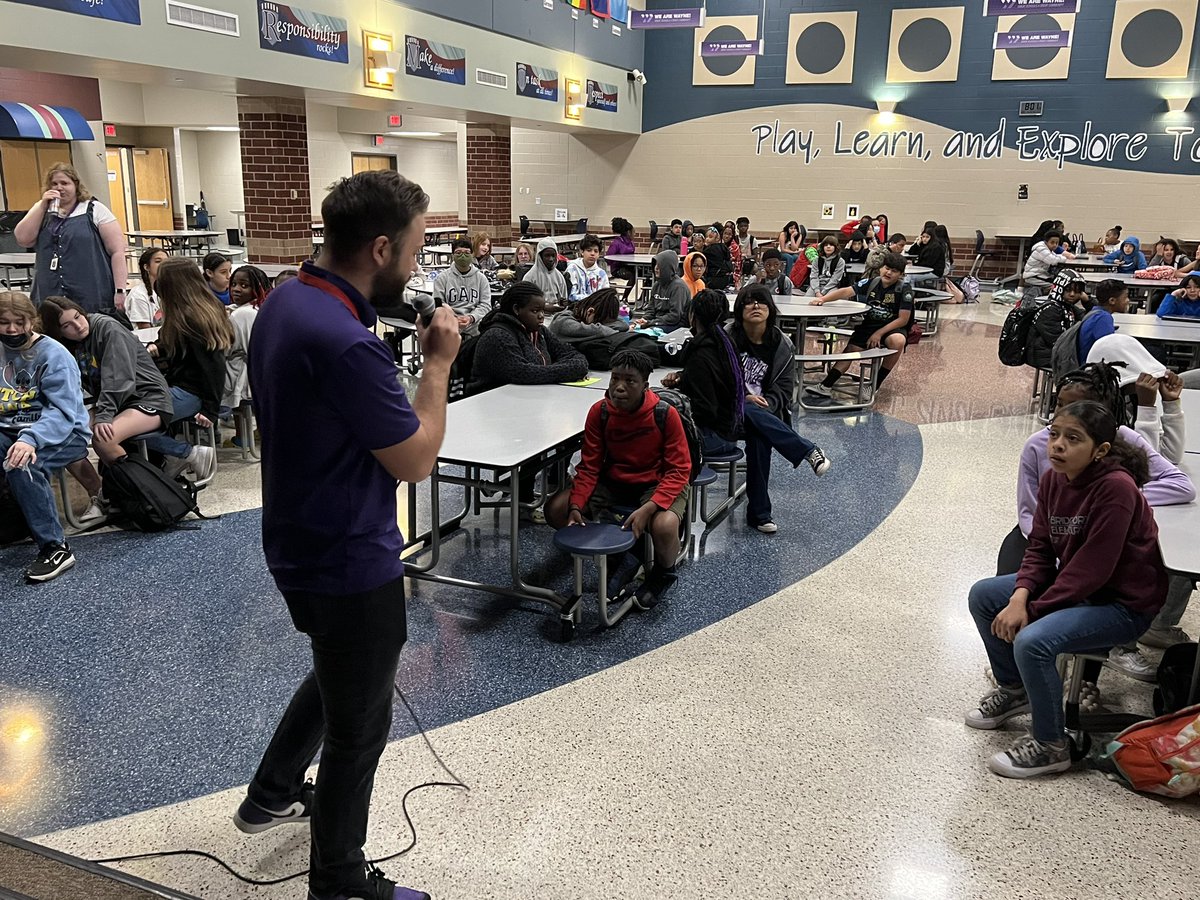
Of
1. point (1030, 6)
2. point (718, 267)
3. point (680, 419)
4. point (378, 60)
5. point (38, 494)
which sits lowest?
point (38, 494)

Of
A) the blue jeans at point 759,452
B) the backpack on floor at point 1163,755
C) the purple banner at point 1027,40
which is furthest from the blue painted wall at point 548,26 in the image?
the backpack on floor at point 1163,755

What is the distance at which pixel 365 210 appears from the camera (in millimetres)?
1720

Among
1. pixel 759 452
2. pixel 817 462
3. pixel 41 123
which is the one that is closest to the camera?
pixel 759 452

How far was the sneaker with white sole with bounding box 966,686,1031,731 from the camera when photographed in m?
3.02

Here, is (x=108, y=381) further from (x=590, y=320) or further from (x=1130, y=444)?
(x=1130, y=444)

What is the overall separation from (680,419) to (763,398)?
4.26 ft

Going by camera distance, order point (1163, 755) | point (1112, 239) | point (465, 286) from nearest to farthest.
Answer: point (1163, 755), point (465, 286), point (1112, 239)

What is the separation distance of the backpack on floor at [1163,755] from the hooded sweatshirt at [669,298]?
5.03 metres

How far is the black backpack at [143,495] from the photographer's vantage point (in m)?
4.50

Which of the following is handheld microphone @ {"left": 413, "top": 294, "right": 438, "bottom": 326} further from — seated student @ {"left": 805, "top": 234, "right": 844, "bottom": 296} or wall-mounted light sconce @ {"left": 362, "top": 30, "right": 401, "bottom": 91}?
wall-mounted light sconce @ {"left": 362, "top": 30, "right": 401, "bottom": 91}

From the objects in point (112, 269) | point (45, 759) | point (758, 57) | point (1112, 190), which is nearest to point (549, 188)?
point (758, 57)

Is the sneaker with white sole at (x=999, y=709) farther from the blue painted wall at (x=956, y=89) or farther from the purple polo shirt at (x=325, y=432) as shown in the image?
the blue painted wall at (x=956, y=89)

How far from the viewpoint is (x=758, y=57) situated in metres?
16.1

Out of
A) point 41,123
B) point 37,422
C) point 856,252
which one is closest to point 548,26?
point 856,252
